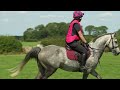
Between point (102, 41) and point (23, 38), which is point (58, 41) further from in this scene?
point (102, 41)

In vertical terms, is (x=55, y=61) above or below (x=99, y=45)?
below

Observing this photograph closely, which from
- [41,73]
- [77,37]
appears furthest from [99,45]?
[41,73]

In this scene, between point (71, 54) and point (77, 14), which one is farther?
point (71, 54)

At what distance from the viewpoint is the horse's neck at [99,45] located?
7.90 metres

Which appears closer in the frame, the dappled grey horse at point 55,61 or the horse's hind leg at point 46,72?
the horse's hind leg at point 46,72

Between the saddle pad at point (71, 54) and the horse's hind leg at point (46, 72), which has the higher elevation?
the saddle pad at point (71, 54)

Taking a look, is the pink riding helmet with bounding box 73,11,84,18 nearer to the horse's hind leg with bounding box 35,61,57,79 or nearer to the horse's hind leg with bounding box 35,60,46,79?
the horse's hind leg with bounding box 35,61,57,79

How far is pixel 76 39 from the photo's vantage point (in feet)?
24.9

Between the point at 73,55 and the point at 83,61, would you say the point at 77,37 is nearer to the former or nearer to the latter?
the point at 73,55

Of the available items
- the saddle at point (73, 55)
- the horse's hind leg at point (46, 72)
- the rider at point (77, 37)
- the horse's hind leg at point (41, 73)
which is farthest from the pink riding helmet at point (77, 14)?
the horse's hind leg at point (41, 73)

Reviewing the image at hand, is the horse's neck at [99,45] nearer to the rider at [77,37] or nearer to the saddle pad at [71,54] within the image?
the rider at [77,37]

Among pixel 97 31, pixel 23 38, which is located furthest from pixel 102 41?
pixel 23 38

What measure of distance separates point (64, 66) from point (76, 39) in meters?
0.82

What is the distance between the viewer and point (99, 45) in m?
8.01
